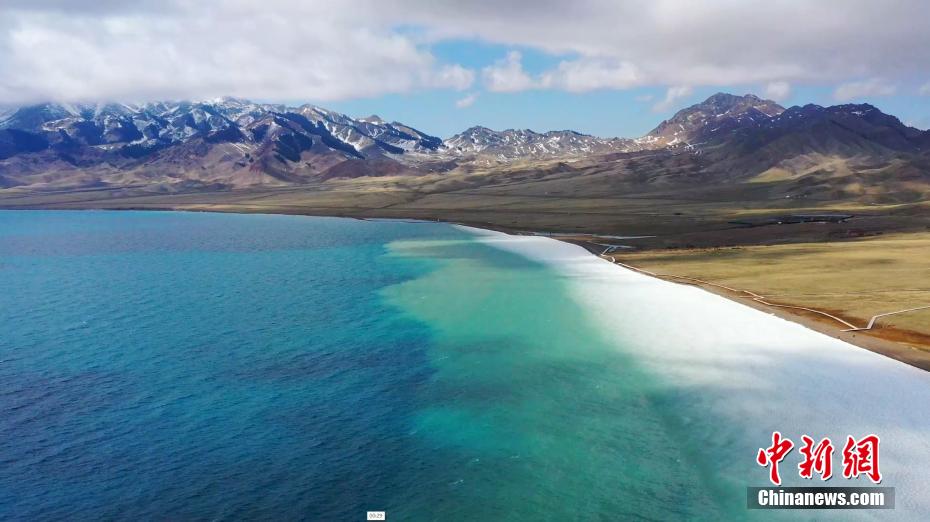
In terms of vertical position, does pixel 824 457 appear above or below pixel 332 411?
below

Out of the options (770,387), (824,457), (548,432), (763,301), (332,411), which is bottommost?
(548,432)

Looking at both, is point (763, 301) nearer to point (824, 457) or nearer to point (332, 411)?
point (824, 457)

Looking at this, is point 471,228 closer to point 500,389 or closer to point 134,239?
point 134,239

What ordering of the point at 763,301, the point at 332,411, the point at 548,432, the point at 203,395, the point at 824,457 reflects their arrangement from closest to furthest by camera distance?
the point at 824,457, the point at 548,432, the point at 332,411, the point at 203,395, the point at 763,301

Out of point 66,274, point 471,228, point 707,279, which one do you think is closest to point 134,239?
point 66,274

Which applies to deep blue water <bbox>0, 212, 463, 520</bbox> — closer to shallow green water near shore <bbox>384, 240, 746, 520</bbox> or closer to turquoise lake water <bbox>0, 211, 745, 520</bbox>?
turquoise lake water <bbox>0, 211, 745, 520</bbox>

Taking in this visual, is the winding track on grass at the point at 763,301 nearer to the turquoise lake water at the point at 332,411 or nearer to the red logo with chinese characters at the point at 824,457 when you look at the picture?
the turquoise lake water at the point at 332,411

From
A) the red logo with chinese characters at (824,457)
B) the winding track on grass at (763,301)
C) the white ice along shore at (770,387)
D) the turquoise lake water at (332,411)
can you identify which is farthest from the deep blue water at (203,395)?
the winding track on grass at (763,301)

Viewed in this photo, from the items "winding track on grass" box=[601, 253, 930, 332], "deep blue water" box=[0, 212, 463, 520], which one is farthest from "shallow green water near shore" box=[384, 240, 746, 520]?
"winding track on grass" box=[601, 253, 930, 332]

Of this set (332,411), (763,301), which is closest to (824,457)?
(332,411)
